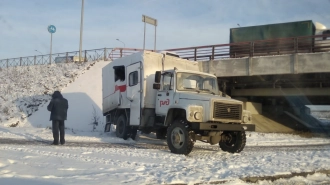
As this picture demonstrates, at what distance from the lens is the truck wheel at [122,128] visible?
1517cm

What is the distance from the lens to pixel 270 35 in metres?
23.7

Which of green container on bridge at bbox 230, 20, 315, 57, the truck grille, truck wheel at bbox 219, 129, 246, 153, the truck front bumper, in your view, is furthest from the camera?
green container on bridge at bbox 230, 20, 315, 57

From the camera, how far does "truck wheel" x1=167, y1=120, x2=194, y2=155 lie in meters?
10.5

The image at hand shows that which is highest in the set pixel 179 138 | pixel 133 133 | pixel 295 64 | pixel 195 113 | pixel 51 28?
pixel 51 28

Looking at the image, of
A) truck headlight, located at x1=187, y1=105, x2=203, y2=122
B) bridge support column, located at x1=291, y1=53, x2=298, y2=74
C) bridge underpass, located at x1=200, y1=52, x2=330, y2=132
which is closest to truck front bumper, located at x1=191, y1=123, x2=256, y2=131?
truck headlight, located at x1=187, y1=105, x2=203, y2=122

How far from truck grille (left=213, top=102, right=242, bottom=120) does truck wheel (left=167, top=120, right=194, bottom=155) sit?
970mm

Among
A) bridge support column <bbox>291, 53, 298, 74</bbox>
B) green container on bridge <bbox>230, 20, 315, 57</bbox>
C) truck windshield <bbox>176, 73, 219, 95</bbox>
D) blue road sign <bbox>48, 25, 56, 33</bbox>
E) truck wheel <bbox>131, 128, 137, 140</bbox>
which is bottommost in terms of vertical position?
truck wheel <bbox>131, 128, 137, 140</bbox>

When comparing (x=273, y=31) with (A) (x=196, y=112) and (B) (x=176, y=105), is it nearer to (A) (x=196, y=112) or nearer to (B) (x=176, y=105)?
(B) (x=176, y=105)

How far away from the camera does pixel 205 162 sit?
9.16 metres

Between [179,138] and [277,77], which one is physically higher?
[277,77]

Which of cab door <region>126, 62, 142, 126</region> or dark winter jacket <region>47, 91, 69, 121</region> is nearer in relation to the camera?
dark winter jacket <region>47, 91, 69, 121</region>

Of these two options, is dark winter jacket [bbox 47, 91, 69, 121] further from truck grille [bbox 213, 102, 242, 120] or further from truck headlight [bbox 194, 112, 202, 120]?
truck grille [bbox 213, 102, 242, 120]

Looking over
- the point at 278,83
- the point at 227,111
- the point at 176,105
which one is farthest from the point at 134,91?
the point at 278,83

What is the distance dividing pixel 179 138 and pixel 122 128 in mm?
5159
